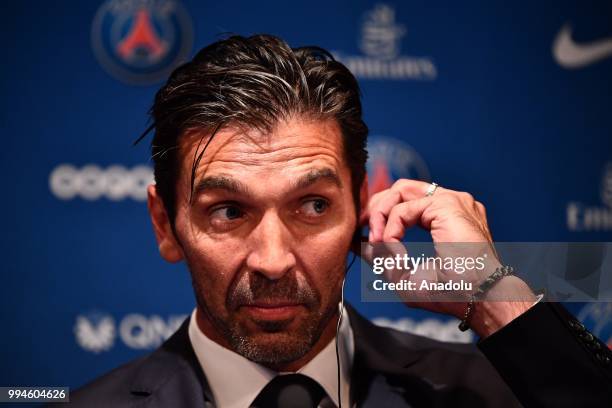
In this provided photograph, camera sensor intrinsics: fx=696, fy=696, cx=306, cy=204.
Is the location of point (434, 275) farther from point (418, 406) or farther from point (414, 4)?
point (414, 4)

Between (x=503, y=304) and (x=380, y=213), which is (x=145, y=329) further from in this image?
(x=503, y=304)

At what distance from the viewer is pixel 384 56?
2.10 m

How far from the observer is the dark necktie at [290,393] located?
146cm

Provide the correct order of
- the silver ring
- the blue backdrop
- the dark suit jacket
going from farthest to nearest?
1. the blue backdrop
2. the silver ring
3. the dark suit jacket

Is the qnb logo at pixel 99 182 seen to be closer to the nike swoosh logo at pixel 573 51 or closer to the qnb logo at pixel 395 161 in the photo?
the qnb logo at pixel 395 161

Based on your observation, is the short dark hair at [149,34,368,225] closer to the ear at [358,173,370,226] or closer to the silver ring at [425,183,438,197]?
the ear at [358,173,370,226]

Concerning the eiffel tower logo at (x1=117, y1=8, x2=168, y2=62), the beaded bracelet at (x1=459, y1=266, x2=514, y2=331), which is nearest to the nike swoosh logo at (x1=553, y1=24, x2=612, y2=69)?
the beaded bracelet at (x1=459, y1=266, x2=514, y2=331)

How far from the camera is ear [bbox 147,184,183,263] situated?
62.4 inches

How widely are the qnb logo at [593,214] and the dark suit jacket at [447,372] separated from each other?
62 cm

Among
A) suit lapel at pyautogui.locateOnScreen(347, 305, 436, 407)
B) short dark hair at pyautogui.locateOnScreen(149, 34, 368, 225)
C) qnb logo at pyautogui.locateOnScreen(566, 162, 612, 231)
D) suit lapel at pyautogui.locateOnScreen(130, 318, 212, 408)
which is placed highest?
short dark hair at pyautogui.locateOnScreen(149, 34, 368, 225)

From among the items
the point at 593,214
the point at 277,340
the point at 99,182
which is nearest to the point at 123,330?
the point at 99,182

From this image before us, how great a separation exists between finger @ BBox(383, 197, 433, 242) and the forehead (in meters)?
0.17

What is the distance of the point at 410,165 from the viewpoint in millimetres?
2111

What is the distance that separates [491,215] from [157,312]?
41.2 inches
